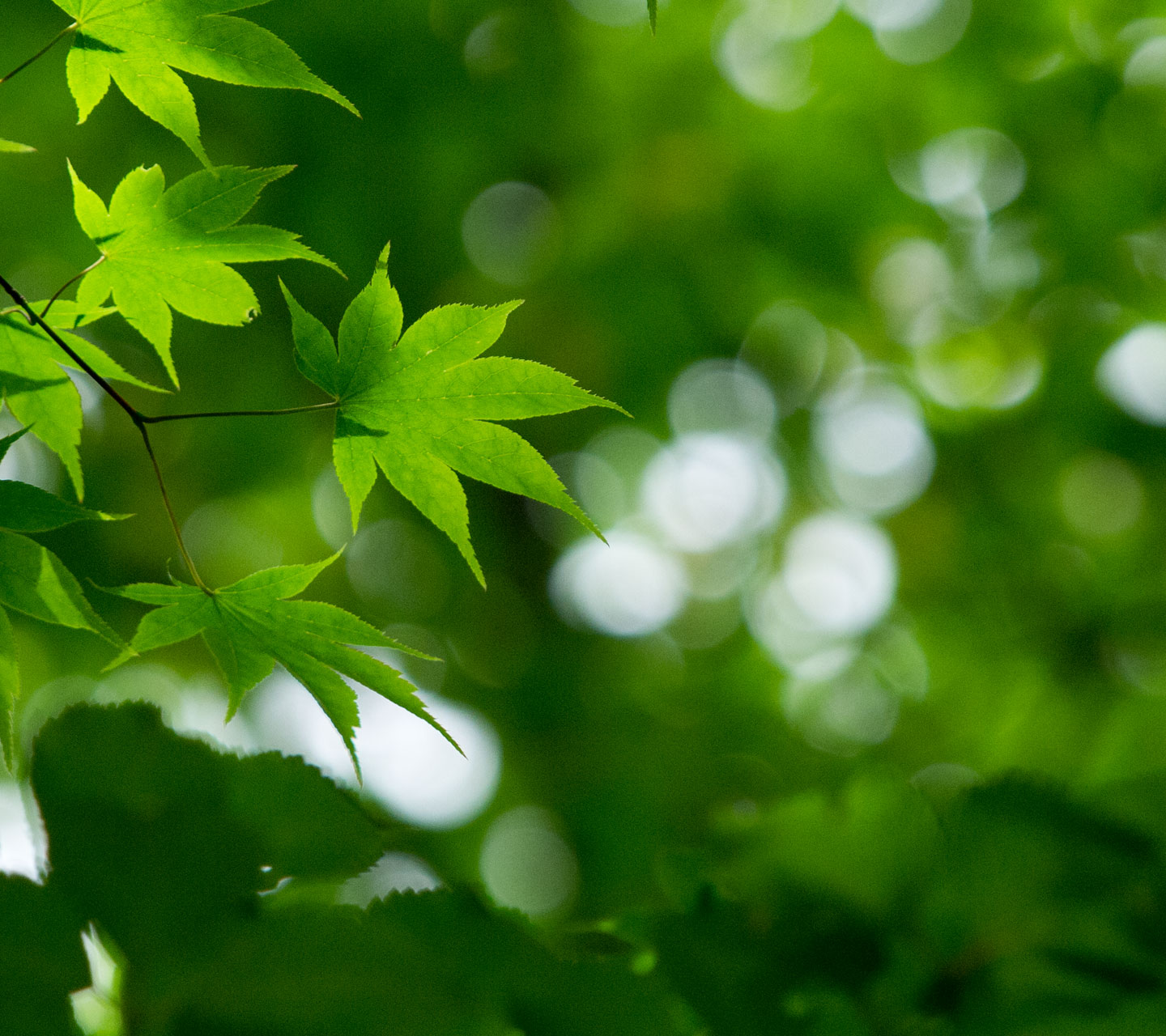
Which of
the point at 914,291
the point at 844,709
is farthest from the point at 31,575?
the point at 844,709

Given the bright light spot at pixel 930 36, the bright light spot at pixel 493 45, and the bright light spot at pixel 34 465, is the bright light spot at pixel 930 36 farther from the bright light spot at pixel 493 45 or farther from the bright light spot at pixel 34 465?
the bright light spot at pixel 34 465

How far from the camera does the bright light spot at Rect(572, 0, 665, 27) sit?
331 centimetres

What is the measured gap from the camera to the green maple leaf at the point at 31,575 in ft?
1.85

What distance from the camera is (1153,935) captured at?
716mm

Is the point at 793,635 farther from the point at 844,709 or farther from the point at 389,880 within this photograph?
the point at 389,880

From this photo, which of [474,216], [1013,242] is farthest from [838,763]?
[474,216]

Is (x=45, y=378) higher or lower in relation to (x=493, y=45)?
lower

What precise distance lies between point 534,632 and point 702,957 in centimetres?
295

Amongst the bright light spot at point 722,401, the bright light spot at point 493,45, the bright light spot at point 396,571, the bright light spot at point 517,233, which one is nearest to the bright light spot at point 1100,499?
the bright light spot at point 722,401

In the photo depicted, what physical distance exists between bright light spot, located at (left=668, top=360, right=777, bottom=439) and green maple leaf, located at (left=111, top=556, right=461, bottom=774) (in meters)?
3.00

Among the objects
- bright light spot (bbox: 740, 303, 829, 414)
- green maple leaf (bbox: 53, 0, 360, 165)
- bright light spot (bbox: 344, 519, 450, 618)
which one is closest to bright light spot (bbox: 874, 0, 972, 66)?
bright light spot (bbox: 740, 303, 829, 414)

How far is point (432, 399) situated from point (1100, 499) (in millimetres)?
4142

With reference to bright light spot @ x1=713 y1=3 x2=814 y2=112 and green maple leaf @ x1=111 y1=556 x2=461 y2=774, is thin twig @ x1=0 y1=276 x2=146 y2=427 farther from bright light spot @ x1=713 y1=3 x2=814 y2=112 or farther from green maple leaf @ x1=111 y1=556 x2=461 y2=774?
bright light spot @ x1=713 y1=3 x2=814 y2=112

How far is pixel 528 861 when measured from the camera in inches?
155
